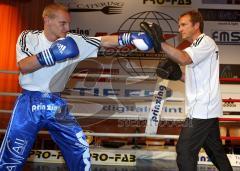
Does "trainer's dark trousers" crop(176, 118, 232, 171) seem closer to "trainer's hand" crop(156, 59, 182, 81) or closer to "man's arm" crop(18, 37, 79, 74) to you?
"trainer's hand" crop(156, 59, 182, 81)

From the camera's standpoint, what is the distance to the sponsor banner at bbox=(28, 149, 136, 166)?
3549 millimetres

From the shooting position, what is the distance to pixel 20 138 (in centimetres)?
187

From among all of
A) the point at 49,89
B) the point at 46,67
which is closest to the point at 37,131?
the point at 49,89

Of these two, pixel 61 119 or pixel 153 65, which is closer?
pixel 61 119

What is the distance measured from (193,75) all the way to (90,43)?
63cm

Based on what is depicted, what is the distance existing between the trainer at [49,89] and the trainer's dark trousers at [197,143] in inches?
21.4

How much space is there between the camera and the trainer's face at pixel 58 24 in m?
2.03

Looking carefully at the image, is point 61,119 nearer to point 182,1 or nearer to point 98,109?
point 98,109

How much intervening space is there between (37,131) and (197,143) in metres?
0.90

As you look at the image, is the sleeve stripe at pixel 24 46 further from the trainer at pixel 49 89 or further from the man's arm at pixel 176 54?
the man's arm at pixel 176 54

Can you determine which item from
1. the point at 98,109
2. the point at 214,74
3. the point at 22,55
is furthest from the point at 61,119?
the point at 98,109

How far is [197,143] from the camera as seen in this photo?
213 centimetres

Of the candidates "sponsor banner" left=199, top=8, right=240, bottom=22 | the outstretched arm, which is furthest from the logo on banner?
the outstretched arm

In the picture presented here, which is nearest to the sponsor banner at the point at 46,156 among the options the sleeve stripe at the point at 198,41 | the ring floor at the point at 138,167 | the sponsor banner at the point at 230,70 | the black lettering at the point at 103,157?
the ring floor at the point at 138,167
